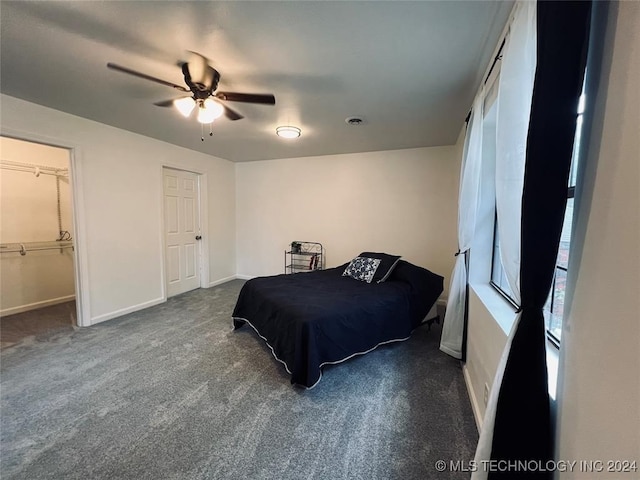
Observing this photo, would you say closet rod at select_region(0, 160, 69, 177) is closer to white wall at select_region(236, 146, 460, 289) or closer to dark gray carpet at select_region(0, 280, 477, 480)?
dark gray carpet at select_region(0, 280, 477, 480)

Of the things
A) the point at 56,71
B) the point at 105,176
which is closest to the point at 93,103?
the point at 56,71

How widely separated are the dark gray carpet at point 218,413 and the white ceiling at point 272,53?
2411mm

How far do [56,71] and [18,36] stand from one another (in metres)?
0.41

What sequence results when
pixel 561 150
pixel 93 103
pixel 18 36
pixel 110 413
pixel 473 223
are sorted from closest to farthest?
pixel 561 150
pixel 18 36
pixel 110 413
pixel 473 223
pixel 93 103

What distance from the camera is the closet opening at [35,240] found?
360 cm

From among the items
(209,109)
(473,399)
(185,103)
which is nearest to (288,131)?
(209,109)

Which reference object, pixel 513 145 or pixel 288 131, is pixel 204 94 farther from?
pixel 513 145

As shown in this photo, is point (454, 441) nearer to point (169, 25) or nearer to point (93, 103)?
point (169, 25)

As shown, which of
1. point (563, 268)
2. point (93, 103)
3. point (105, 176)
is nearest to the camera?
point (563, 268)

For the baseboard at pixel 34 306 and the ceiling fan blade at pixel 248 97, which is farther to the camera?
the baseboard at pixel 34 306

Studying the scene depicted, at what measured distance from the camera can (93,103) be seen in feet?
8.87

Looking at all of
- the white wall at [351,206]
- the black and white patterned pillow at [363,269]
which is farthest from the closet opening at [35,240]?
the black and white patterned pillow at [363,269]

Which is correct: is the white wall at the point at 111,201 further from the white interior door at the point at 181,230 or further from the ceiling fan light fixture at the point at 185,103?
the ceiling fan light fixture at the point at 185,103

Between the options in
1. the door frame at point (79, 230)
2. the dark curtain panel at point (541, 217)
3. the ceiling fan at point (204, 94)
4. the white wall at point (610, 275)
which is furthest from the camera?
the door frame at point (79, 230)
